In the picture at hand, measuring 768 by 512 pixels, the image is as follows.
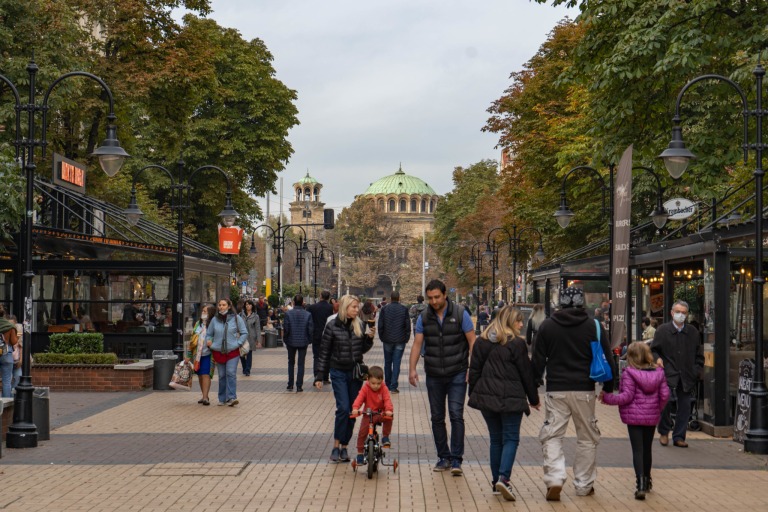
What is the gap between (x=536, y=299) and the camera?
128ft

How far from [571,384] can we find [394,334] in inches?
453

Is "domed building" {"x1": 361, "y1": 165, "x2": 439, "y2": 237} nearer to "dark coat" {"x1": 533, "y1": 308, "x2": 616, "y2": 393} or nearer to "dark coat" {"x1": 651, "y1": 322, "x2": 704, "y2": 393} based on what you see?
"dark coat" {"x1": 651, "y1": 322, "x2": 704, "y2": 393}

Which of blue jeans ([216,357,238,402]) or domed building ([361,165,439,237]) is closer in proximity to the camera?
blue jeans ([216,357,238,402])

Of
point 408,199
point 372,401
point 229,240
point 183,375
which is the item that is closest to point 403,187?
point 408,199

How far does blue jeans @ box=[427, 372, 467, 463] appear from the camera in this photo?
37.1 feet

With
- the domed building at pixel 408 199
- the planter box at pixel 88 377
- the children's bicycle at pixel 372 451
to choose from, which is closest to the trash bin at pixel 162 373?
the planter box at pixel 88 377

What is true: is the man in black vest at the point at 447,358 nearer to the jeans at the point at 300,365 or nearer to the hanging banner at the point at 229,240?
the jeans at the point at 300,365

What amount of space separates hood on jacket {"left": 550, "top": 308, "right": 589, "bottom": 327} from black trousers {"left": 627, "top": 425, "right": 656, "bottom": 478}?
106cm

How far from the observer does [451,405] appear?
1137 centimetres

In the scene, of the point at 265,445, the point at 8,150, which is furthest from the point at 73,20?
the point at 265,445

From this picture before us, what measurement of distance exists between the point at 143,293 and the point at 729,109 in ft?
43.8

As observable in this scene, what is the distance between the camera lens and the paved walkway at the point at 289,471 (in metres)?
9.95

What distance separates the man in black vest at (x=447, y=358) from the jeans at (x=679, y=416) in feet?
11.7

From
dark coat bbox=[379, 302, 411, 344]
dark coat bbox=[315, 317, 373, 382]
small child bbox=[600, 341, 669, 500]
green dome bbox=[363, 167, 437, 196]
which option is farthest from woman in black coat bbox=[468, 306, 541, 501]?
green dome bbox=[363, 167, 437, 196]
